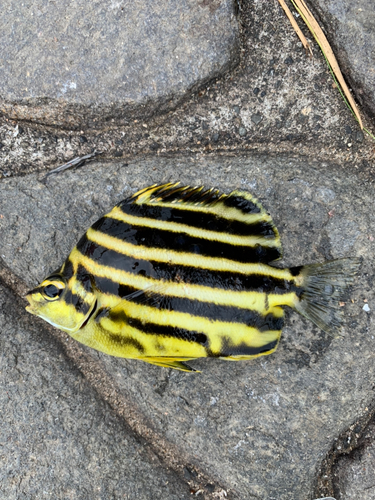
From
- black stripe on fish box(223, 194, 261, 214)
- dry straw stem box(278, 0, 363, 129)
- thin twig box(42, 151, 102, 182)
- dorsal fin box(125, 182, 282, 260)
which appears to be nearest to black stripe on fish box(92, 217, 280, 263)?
dorsal fin box(125, 182, 282, 260)

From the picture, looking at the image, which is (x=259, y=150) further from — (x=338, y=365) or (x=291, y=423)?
(x=291, y=423)

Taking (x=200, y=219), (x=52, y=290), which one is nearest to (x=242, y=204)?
(x=200, y=219)

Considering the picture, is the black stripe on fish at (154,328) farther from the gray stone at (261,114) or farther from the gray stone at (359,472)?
the gray stone at (359,472)

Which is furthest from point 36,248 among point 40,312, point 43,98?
point 43,98

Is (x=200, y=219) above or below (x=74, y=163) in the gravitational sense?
below

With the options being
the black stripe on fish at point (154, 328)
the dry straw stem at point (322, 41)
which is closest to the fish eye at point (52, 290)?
the black stripe on fish at point (154, 328)

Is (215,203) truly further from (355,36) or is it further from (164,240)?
(355,36)
